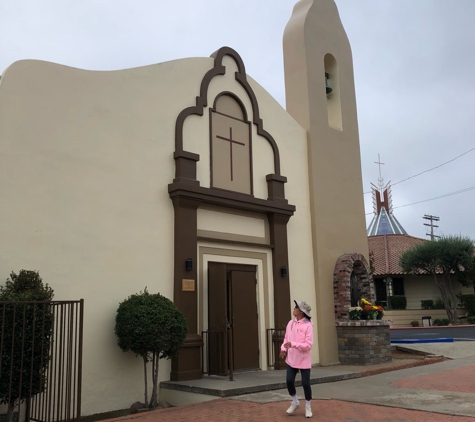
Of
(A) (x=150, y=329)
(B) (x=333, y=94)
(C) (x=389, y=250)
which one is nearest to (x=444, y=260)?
(C) (x=389, y=250)

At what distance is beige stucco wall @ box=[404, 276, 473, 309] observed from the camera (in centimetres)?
3531

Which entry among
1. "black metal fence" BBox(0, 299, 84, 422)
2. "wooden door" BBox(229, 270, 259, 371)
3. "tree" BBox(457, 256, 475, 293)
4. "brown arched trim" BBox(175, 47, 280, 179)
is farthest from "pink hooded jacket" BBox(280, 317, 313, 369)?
"tree" BBox(457, 256, 475, 293)

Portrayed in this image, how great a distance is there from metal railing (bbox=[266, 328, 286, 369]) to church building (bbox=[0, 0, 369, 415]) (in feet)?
0.41

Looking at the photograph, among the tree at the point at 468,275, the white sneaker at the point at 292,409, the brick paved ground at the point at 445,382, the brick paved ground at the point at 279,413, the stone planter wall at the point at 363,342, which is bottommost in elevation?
the brick paved ground at the point at 279,413

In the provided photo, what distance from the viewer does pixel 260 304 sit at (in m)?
12.2

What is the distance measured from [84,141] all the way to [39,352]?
13.7 feet

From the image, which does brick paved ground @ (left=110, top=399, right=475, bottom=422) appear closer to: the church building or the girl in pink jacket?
the girl in pink jacket

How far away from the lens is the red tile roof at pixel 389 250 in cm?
3581

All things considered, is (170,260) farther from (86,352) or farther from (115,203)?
(86,352)

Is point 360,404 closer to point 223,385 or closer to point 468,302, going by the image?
point 223,385

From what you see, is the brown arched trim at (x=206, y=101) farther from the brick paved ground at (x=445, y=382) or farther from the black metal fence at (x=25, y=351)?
the brick paved ground at (x=445, y=382)

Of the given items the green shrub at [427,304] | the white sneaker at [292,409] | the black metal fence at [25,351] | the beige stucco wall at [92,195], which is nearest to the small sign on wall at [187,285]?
the beige stucco wall at [92,195]

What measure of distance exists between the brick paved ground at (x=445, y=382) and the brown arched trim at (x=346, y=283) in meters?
3.09

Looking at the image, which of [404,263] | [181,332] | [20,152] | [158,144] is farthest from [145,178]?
[404,263]
